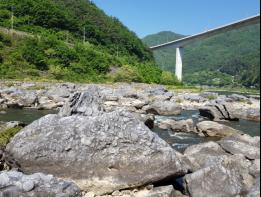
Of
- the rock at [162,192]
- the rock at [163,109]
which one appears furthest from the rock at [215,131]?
the rock at [162,192]

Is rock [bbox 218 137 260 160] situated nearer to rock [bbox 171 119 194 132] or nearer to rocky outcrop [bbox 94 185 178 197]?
rocky outcrop [bbox 94 185 178 197]

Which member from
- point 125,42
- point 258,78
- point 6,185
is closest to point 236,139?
point 6,185

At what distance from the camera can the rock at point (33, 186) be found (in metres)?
5.79

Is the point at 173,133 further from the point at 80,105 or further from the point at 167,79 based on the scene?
the point at 167,79

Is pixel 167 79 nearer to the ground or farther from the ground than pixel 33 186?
nearer to the ground

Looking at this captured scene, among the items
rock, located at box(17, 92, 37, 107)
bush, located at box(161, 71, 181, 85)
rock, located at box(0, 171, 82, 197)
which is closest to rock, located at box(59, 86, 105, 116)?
rock, located at box(0, 171, 82, 197)

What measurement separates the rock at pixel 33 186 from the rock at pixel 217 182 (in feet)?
7.36

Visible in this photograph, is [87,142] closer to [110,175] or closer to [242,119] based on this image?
[110,175]

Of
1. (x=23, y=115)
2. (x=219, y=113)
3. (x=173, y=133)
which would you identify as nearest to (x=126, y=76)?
(x=219, y=113)

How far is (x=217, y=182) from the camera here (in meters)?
6.89

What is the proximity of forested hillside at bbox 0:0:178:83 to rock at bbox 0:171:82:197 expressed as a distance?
130 feet

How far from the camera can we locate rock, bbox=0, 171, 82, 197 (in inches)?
228

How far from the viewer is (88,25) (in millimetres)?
88250

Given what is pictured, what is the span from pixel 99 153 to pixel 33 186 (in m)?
1.60
